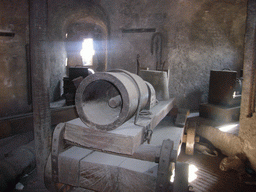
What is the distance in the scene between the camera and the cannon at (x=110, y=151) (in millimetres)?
1985

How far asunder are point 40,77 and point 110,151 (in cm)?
188

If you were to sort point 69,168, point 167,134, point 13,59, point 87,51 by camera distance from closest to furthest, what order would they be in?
1. point 69,168
2. point 167,134
3. point 13,59
4. point 87,51

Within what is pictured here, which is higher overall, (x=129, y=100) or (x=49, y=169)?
(x=129, y=100)

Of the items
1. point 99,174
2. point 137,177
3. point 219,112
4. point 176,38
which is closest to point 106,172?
point 99,174

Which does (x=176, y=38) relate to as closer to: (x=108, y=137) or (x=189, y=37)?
(x=189, y=37)

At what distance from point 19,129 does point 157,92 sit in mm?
2968

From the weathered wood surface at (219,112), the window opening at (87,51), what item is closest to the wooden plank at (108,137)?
the weathered wood surface at (219,112)

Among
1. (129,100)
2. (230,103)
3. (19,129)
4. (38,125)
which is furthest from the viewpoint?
(230,103)

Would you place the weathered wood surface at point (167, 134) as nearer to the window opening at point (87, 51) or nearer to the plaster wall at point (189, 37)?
the plaster wall at point (189, 37)

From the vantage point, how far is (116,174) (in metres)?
2.11

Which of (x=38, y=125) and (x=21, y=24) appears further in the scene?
(x=21, y=24)

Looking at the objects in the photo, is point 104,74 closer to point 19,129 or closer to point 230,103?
point 19,129

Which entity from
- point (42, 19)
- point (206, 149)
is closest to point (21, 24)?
point (42, 19)

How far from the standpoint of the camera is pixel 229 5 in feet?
19.5
